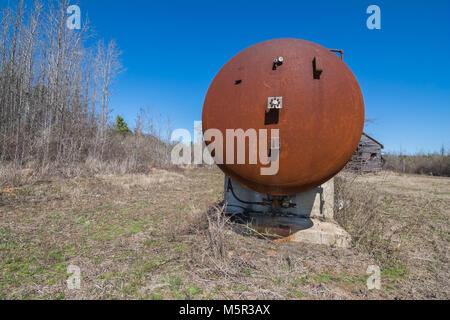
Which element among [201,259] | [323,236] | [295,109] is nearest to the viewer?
[295,109]

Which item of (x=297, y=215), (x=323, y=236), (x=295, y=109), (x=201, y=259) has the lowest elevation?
(x=201, y=259)

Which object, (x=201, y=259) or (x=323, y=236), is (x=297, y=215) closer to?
(x=323, y=236)

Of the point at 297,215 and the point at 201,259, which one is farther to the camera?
the point at 297,215

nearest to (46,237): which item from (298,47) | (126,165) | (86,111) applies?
(298,47)

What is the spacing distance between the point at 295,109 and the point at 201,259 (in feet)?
6.80

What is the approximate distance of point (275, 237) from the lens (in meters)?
3.60

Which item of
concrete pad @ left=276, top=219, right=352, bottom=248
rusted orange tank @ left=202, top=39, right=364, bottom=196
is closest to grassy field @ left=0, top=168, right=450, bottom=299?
concrete pad @ left=276, top=219, right=352, bottom=248

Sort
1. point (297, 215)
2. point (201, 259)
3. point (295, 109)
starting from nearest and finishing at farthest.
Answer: point (295, 109), point (201, 259), point (297, 215)

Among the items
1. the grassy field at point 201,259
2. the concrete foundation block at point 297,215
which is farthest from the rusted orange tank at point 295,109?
the grassy field at point 201,259

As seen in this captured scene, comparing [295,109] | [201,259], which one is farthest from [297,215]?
[295,109]

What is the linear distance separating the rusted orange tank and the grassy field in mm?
975

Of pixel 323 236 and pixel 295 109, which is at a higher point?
pixel 295 109

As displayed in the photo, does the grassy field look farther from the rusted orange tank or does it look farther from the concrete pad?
the rusted orange tank

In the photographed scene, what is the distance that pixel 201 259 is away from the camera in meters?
2.83
